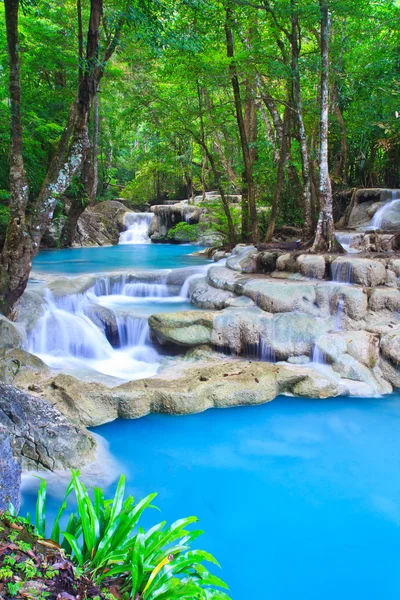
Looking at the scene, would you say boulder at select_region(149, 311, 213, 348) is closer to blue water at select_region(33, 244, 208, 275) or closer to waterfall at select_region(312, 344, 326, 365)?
waterfall at select_region(312, 344, 326, 365)

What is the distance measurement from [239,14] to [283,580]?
1093cm

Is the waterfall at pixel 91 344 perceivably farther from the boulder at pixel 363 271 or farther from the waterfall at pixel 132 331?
the boulder at pixel 363 271

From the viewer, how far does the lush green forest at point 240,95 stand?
270 inches

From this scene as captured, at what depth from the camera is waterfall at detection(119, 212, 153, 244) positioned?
75.5 ft

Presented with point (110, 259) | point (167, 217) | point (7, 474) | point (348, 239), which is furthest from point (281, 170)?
point (167, 217)

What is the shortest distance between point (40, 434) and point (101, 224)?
18.0 metres

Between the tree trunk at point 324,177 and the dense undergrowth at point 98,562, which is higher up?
the tree trunk at point 324,177

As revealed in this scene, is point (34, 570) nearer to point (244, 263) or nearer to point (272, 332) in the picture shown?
point (272, 332)

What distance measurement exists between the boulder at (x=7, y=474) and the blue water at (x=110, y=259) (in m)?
9.18

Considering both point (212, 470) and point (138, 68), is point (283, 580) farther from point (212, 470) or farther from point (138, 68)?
point (138, 68)

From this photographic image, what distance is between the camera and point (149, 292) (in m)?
10.0

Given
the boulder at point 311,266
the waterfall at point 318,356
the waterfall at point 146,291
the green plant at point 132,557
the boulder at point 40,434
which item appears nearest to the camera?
the green plant at point 132,557

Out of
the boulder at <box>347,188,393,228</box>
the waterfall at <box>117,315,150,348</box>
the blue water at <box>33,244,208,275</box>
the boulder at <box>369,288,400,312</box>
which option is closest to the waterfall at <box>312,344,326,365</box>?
the boulder at <box>369,288,400,312</box>

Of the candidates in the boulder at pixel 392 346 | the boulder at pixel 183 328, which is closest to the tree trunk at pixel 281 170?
the boulder at pixel 183 328
